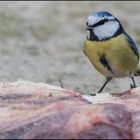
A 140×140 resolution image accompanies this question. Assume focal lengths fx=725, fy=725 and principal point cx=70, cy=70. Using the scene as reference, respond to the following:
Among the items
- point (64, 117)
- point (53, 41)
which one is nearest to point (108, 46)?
point (64, 117)

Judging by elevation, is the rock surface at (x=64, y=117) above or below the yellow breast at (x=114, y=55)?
above

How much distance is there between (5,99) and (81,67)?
4.85m

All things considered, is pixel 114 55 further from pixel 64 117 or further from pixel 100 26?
pixel 64 117

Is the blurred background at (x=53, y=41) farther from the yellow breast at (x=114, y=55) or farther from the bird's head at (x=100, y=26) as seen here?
the bird's head at (x=100, y=26)

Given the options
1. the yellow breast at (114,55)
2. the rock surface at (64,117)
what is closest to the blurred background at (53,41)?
the yellow breast at (114,55)

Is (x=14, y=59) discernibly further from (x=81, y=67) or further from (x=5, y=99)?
(x=5, y=99)

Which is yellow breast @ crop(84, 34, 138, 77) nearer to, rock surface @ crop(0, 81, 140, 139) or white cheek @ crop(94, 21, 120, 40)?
white cheek @ crop(94, 21, 120, 40)

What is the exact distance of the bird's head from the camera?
633 cm

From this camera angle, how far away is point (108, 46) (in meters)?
6.32

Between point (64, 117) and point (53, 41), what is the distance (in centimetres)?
669

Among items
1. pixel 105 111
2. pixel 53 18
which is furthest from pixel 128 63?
pixel 53 18

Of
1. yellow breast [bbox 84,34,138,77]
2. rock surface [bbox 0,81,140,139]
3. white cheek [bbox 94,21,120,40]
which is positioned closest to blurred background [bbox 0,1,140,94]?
yellow breast [bbox 84,34,138,77]

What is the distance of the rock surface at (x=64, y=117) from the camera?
400 cm

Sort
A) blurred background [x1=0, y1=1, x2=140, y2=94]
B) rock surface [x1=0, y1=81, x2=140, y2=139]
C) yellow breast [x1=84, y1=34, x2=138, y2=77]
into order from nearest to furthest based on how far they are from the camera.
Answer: rock surface [x1=0, y1=81, x2=140, y2=139] → yellow breast [x1=84, y1=34, x2=138, y2=77] → blurred background [x1=0, y1=1, x2=140, y2=94]
